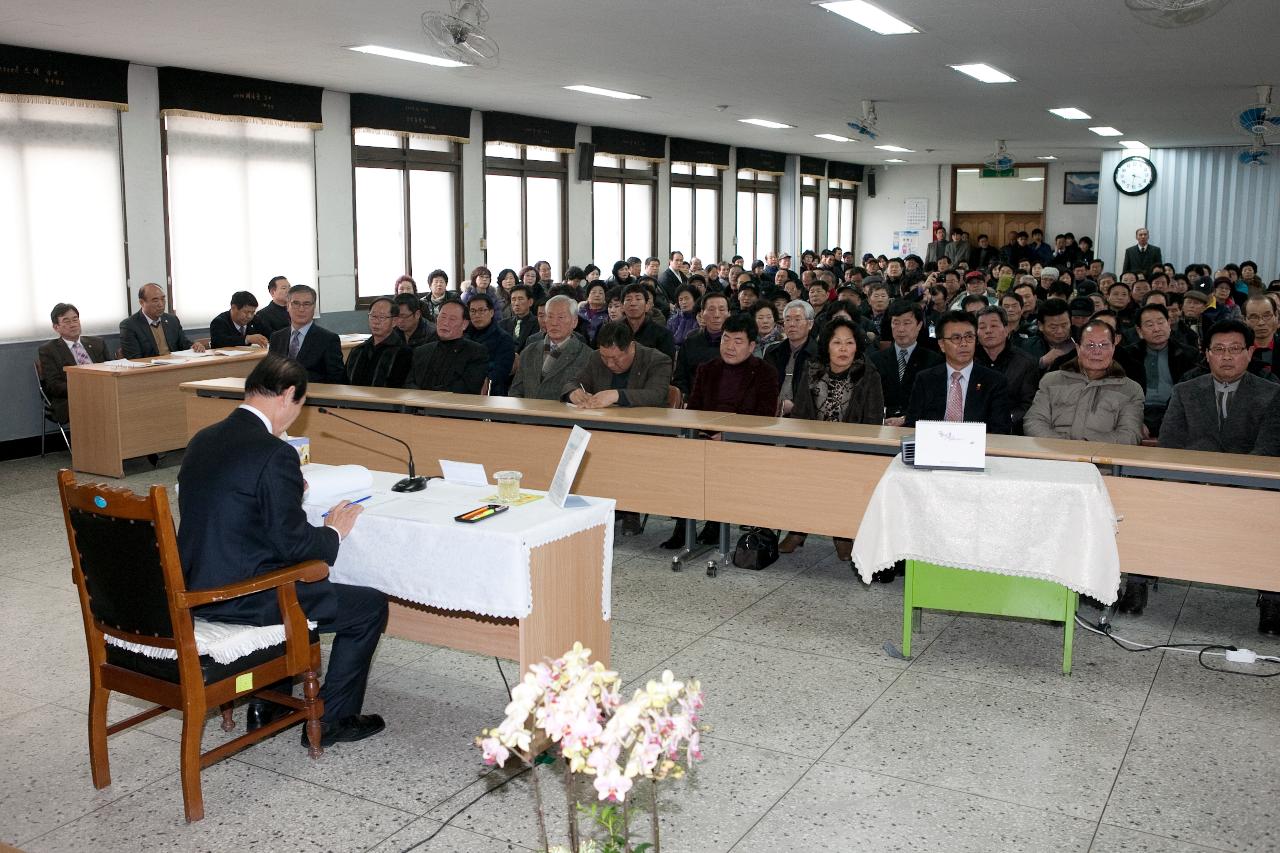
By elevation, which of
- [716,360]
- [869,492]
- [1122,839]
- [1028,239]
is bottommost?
[1122,839]

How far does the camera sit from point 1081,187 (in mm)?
22234

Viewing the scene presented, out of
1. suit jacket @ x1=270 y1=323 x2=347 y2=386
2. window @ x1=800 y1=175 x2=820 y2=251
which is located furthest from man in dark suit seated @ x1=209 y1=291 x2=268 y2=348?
window @ x1=800 y1=175 x2=820 y2=251

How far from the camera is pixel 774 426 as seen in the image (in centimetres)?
536

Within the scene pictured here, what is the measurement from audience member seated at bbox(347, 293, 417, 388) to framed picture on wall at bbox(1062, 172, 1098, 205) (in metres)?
18.6

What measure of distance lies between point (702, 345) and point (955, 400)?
2.02 meters

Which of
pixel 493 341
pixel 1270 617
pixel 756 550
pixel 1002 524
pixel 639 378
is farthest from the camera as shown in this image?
pixel 493 341

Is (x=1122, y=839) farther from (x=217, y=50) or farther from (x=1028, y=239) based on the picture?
(x=1028, y=239)

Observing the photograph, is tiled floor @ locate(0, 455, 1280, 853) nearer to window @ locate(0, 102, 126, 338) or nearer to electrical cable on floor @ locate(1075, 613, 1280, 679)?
electrical cable on floor @ locate(1075, 613, 1280, 679)

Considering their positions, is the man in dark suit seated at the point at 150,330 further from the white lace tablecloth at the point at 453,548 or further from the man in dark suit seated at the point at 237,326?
the white lace tablecloth at the point at 453,548

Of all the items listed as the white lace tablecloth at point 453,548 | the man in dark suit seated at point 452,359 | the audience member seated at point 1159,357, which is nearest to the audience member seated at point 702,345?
the man in dark suit seated at point 452,359

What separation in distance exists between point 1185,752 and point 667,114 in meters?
10.7

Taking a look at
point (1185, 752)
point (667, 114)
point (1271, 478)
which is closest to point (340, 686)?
point (1185, 752)

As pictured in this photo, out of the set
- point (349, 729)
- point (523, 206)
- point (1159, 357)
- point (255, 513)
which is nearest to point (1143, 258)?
point (523, 206)

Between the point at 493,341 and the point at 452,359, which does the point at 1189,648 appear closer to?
the point at 452,359
